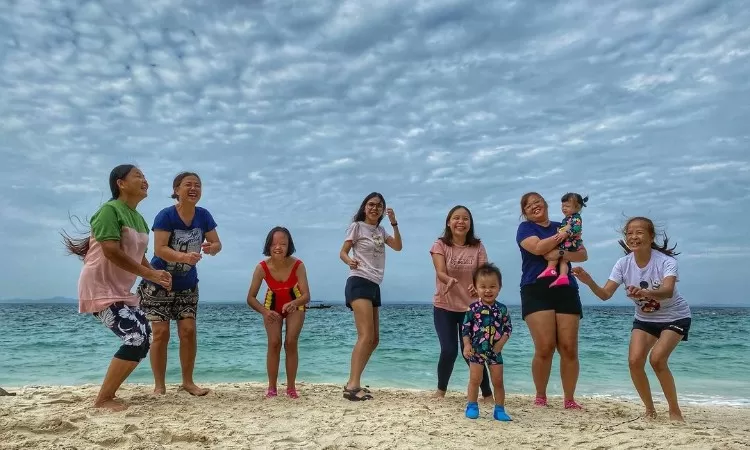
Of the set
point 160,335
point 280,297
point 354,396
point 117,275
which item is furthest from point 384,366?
point 117,275

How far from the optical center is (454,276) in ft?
16.7

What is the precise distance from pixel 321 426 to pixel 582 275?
8.15 feet

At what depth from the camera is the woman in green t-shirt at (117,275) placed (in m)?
4.02

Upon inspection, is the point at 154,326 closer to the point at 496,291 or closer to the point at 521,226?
the point at 496,291

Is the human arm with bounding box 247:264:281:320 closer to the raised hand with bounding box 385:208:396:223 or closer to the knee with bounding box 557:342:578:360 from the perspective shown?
the raised hand with bounding box 385:208:396:223

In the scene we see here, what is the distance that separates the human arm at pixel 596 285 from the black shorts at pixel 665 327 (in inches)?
12.7

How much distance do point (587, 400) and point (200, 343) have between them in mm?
10510

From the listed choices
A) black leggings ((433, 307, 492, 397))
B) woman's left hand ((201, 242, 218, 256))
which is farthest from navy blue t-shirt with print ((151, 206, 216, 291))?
black leggings ((433, 307, 492, 397))

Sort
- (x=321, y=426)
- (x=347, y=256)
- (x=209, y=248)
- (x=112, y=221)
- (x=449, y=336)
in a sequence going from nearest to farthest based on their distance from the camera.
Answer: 1. (x=321, y=426)
2. (x=112, y=221)
3. (x=209, y=248)
4. (x=449, y=336)
5. (x=347, y=256)

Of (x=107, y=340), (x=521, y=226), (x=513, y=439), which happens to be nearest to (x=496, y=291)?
(x=521, y=226)


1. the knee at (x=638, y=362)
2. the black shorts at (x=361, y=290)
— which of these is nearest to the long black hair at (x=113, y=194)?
the black shorts at (x=361, y=290)

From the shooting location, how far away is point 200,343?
1364 centimetres

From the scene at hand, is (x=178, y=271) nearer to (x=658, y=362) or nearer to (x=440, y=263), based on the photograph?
(x=440, y=263)

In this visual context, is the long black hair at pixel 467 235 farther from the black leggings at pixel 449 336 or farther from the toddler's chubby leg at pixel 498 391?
the toddler's chubby leg at pixel 498 391
